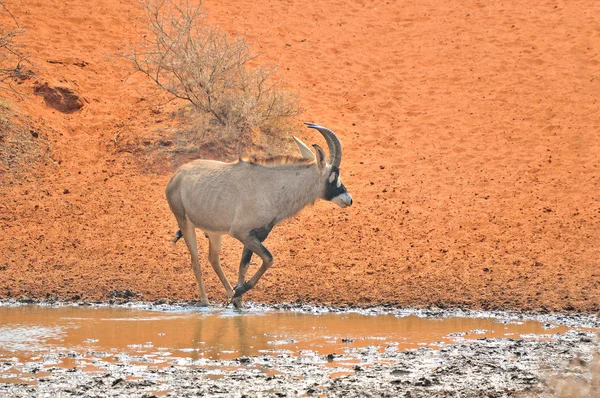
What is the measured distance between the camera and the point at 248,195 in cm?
1155

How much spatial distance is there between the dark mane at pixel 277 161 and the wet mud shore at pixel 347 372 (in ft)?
11.7

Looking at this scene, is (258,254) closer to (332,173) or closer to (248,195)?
(248,195)

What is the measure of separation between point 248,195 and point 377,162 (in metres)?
6.55

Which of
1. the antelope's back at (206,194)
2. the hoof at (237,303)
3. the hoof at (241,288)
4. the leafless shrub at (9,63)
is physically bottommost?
the hoof at (237,303)

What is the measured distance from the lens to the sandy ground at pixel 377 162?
1291cm

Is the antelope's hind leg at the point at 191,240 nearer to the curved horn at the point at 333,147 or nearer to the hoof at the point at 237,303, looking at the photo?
the hoof at the point at 237,303

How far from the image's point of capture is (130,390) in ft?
22.2

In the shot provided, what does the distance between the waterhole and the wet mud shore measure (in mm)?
42

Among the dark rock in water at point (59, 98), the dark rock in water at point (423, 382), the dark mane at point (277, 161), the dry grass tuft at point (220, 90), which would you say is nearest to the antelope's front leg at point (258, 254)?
the dark mane at point (277, 161)

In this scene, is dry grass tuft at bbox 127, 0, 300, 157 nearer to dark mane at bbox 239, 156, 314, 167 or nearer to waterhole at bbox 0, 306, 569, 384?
dark mane at bbox 239, 156, 314, 167

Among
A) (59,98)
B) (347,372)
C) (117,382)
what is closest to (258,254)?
(347,372)

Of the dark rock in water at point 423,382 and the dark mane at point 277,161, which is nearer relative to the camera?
the dark rock in water at point 423,382

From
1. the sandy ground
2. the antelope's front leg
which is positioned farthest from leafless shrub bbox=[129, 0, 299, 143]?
the antelope's front leg

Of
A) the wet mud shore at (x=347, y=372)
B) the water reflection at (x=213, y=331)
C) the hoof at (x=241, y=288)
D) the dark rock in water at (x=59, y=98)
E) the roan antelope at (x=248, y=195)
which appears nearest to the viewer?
the wet mud shore at (x=347, y=372)
